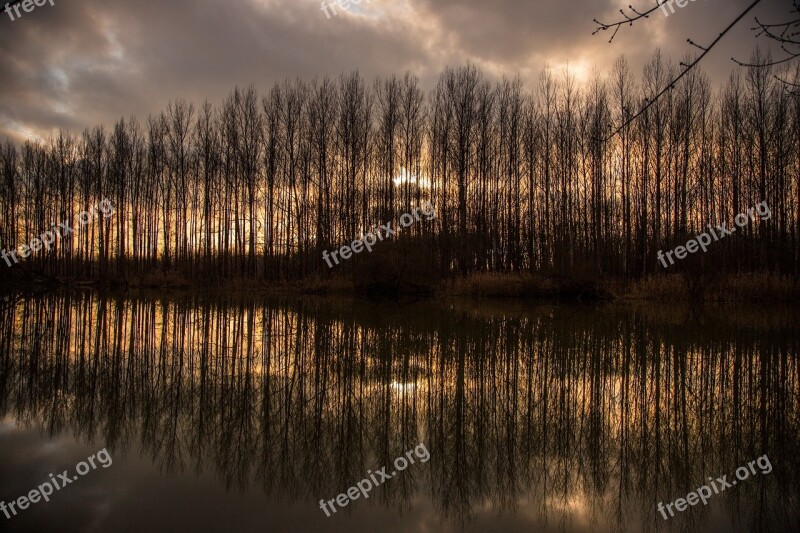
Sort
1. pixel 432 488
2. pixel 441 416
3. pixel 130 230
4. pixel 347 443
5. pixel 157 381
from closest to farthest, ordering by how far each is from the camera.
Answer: pixel 432 488
pixel 347 443
pixel 441 416
pixel 157 381
pixel 130 230

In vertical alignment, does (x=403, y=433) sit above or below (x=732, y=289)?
below

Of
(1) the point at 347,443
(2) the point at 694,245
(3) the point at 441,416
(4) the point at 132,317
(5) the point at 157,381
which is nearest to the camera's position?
(1) the point at 347,443

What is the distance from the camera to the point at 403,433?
12.3ft

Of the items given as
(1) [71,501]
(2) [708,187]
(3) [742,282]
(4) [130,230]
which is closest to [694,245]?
(3) [742,282]

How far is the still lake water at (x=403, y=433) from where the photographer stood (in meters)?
2.60

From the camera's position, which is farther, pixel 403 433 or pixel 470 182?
pixel 470 182

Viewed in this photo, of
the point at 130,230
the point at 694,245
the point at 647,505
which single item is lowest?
the point at 647,505

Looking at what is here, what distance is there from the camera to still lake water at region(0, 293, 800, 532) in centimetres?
260

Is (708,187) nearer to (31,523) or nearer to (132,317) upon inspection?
(132,317)

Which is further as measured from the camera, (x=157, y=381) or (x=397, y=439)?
(x=157, y=381)

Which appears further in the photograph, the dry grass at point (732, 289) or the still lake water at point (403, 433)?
the dry grass at point (732, 289)

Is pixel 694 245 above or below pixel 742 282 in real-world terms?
above

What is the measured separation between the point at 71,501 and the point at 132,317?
10.4 meters

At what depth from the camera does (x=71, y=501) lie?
8.68 ft
